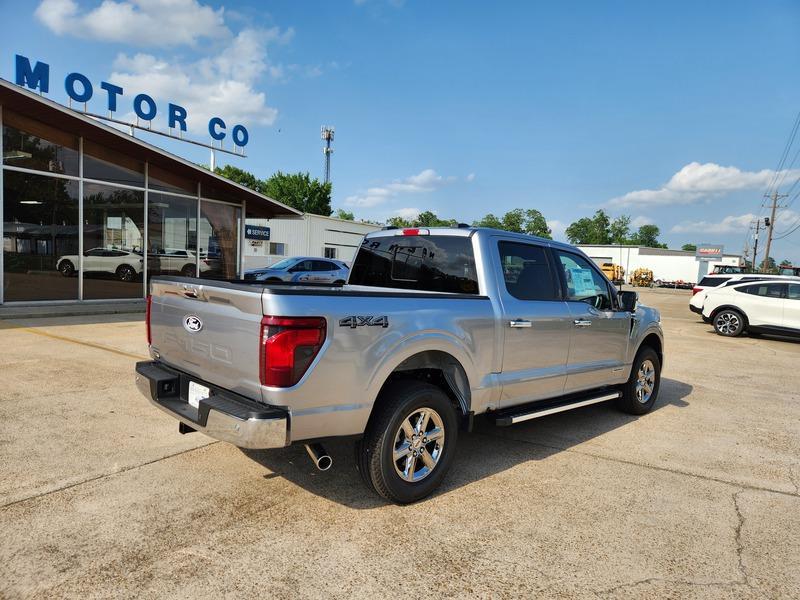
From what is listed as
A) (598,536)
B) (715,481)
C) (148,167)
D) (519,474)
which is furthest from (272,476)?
(148,167)

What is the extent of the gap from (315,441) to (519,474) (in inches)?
73.2

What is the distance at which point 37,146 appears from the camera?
12.6 m

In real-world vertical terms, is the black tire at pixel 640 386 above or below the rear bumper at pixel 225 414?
below

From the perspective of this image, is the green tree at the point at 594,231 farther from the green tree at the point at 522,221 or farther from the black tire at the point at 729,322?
the black tire at the point at 729,322

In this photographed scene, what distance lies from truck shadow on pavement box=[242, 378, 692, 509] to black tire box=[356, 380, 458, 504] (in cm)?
19

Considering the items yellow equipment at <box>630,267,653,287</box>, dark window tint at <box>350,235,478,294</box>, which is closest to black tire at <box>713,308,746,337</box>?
dark window tint at <box>350,235,478,294</box>

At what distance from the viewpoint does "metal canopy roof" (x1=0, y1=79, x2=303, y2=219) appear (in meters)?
11.4

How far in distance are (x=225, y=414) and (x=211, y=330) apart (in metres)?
0.58

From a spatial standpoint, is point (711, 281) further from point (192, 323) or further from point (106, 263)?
point (192, 323)

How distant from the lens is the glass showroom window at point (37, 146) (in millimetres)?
12125

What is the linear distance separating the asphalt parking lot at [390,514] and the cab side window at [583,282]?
1.35m

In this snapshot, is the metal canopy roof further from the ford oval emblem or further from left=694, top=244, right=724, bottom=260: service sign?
left=694, top=244, right=724, bottom=260: service sign

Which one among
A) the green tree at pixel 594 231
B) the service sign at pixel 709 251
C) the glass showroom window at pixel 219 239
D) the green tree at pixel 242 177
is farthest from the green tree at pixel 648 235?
the glass showroom window at pixel 219 239

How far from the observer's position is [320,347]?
295 cm
